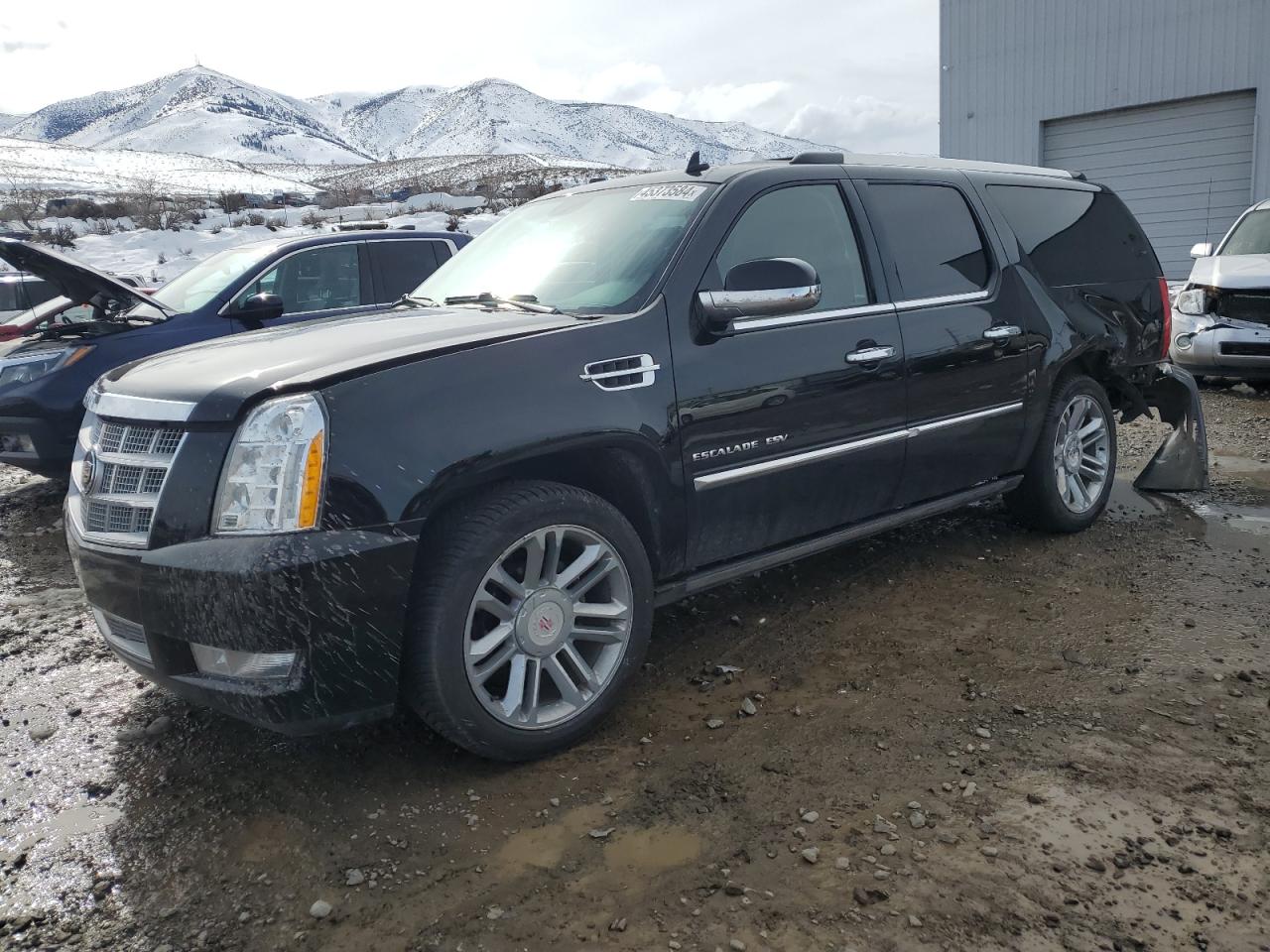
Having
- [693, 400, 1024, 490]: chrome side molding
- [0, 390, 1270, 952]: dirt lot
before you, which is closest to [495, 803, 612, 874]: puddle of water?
[0, 390, 1270, 952]: dirt lot

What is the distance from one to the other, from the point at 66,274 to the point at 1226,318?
29.6 ft

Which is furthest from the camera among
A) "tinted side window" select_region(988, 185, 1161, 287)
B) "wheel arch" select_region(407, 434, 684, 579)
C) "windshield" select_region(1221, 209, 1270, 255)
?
"windshield" select_region(1221, 209, 1270, 255)

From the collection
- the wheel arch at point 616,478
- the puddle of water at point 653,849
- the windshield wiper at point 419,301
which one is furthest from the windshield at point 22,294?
the puddle of water at point 653,849

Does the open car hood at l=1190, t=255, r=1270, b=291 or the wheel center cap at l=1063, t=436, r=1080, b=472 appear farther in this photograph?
the open car hood at l=1190, t=255, r=1270, b=291

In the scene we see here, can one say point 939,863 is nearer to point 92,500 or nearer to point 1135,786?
point 1135,786

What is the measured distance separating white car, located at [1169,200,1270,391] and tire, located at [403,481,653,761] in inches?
305

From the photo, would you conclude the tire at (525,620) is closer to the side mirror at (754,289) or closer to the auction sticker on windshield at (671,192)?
the side mirror at (754,289)

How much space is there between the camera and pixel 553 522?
2893 millimetres

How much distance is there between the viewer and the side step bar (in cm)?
338

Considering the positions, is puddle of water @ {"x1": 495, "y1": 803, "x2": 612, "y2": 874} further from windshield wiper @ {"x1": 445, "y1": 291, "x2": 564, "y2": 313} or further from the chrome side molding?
windshield wiper @ {"x1": 445, "y1": 291, "x2": 564, "y2": 313}

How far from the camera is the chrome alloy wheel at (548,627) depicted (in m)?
2.85

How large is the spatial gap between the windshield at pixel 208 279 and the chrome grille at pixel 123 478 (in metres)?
3.91

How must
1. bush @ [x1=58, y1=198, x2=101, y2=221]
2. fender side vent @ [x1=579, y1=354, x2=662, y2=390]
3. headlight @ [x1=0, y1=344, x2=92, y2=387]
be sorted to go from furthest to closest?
bush @ [x1=58, y1=198, x2=101, y2=221] < headlight @ [x1=0, y1=344, x2=92, y2=387] < fender side vent @ [x1=579, y1=354, x2=662, y2=390]

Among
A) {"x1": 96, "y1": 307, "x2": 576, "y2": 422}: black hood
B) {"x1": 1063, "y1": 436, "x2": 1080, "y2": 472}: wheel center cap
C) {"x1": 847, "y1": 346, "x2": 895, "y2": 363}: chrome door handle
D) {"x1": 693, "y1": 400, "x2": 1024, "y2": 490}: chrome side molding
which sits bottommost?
{"x1": 1063, "y1": 436, "x2": 1080, "y2": 472}: wheel center cap
